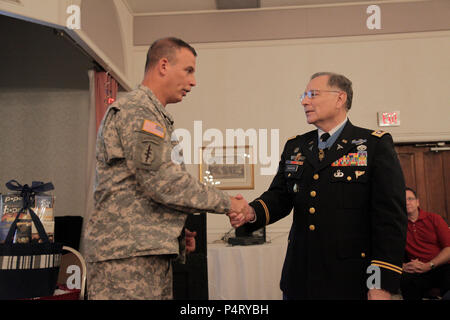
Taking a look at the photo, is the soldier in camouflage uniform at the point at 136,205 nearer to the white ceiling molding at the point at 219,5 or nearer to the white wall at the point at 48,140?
the white wall at the point at 48,140

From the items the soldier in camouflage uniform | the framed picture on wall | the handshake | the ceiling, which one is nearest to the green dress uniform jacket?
the handshake

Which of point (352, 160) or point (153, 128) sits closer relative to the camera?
point (153, 128)

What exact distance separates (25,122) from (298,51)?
152 inches

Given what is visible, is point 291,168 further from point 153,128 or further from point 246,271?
point 246,271

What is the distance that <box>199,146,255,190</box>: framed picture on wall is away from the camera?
18.4ft

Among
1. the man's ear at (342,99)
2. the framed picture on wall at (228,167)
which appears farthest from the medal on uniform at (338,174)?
the framed picture on wall at (228,167)

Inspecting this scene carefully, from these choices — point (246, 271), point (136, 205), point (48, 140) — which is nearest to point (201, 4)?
point (48, 140)

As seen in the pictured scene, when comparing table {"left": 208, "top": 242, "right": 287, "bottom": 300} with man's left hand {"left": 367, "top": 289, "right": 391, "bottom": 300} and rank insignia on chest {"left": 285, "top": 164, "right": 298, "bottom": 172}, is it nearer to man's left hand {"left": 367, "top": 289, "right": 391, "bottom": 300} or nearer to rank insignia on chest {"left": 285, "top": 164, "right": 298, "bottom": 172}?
rank insignia on chest {"left": 285, "top": 164, "right": 298, "bottom": 172}

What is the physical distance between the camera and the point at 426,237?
393 centimetres

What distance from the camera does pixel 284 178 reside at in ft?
7.16

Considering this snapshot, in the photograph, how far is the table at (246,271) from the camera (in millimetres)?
3984

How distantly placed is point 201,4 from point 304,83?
1804 mm
